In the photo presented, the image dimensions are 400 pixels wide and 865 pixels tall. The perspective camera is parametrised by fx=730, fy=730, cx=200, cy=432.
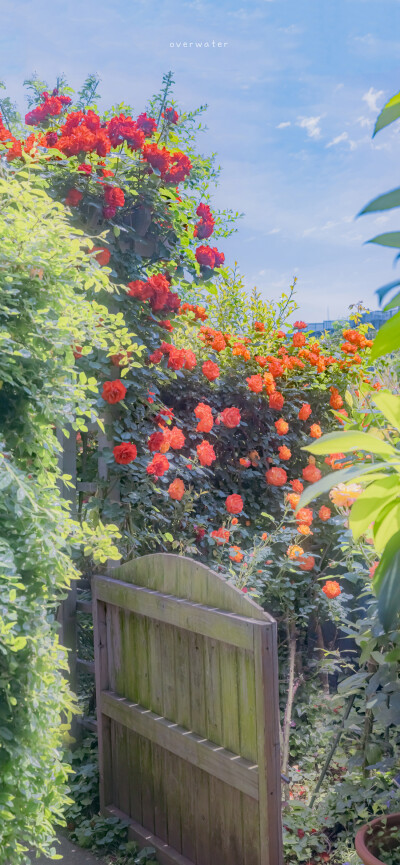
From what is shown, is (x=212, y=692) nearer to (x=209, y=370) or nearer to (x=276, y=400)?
(x=209, y=370)

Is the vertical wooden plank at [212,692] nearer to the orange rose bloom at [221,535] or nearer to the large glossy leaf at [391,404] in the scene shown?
the orange rose bloom at [221,535]

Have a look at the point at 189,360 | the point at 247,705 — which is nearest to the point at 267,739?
the point at 247,705

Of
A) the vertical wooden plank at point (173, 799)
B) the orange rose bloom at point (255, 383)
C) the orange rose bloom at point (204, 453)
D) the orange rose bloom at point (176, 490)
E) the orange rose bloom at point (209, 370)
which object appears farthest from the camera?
the orange rose bloom at point (255, 383)

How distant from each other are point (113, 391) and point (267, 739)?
4.58 ft

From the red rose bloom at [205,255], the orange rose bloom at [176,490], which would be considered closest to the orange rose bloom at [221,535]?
the orange rose bloom at [176,490]

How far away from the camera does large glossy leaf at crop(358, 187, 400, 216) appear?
19.2 inches

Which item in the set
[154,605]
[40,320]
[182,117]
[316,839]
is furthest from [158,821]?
[182,117]

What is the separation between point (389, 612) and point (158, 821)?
2.31 m

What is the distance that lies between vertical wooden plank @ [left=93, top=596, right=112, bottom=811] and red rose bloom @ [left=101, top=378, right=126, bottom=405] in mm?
779

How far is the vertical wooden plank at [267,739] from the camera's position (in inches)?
74.5

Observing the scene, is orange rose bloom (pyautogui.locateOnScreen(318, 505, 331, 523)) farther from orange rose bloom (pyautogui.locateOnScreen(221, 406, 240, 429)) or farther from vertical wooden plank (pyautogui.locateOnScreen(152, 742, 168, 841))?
vertical wooden plank (pyautogui.locateOnScreen(152, 742, 168, 841))

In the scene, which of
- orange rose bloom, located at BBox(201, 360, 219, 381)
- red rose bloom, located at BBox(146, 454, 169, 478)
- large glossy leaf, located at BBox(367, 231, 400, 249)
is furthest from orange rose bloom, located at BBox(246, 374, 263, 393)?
large glossy leaf, located at BBox(367, 231, 400, 249)

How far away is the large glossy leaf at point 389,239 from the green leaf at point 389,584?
23cm

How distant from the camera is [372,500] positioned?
1.92 ft
